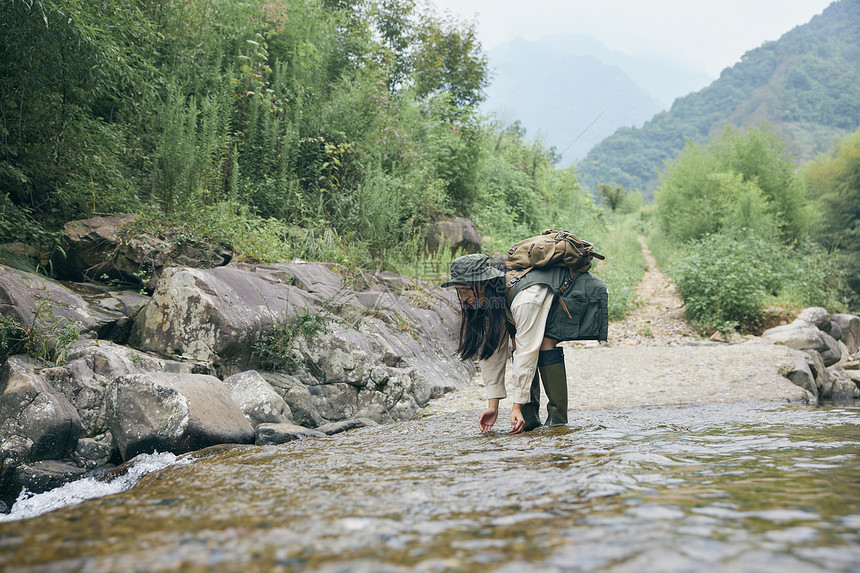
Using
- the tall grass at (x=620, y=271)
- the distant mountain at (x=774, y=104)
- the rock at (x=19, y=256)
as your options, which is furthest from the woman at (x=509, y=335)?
the distant mountain at (x=774, y=104)

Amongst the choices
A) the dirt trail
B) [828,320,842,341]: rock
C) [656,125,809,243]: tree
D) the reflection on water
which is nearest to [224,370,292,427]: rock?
the reflection on water

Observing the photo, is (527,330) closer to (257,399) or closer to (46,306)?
(257,399)

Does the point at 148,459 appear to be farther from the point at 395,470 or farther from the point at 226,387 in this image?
the point at 395,470

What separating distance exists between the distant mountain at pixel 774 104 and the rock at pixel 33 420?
6251 centimetres

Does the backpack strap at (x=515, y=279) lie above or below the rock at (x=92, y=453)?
above

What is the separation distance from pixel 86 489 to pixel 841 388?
29.0 ft

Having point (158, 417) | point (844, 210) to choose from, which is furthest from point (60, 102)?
point (844, 210)

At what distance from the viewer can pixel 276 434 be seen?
11.9ft

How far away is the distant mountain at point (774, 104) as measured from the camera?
2539 inches

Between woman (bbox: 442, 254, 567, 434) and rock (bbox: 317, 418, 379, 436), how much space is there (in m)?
1.07

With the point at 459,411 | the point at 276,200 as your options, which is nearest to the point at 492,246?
the point at 276,200

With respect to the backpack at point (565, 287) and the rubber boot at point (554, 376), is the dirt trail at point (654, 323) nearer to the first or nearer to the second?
the rubber boot at point (554, 376)

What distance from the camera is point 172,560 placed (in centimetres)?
134

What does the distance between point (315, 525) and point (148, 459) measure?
6.29 ft
